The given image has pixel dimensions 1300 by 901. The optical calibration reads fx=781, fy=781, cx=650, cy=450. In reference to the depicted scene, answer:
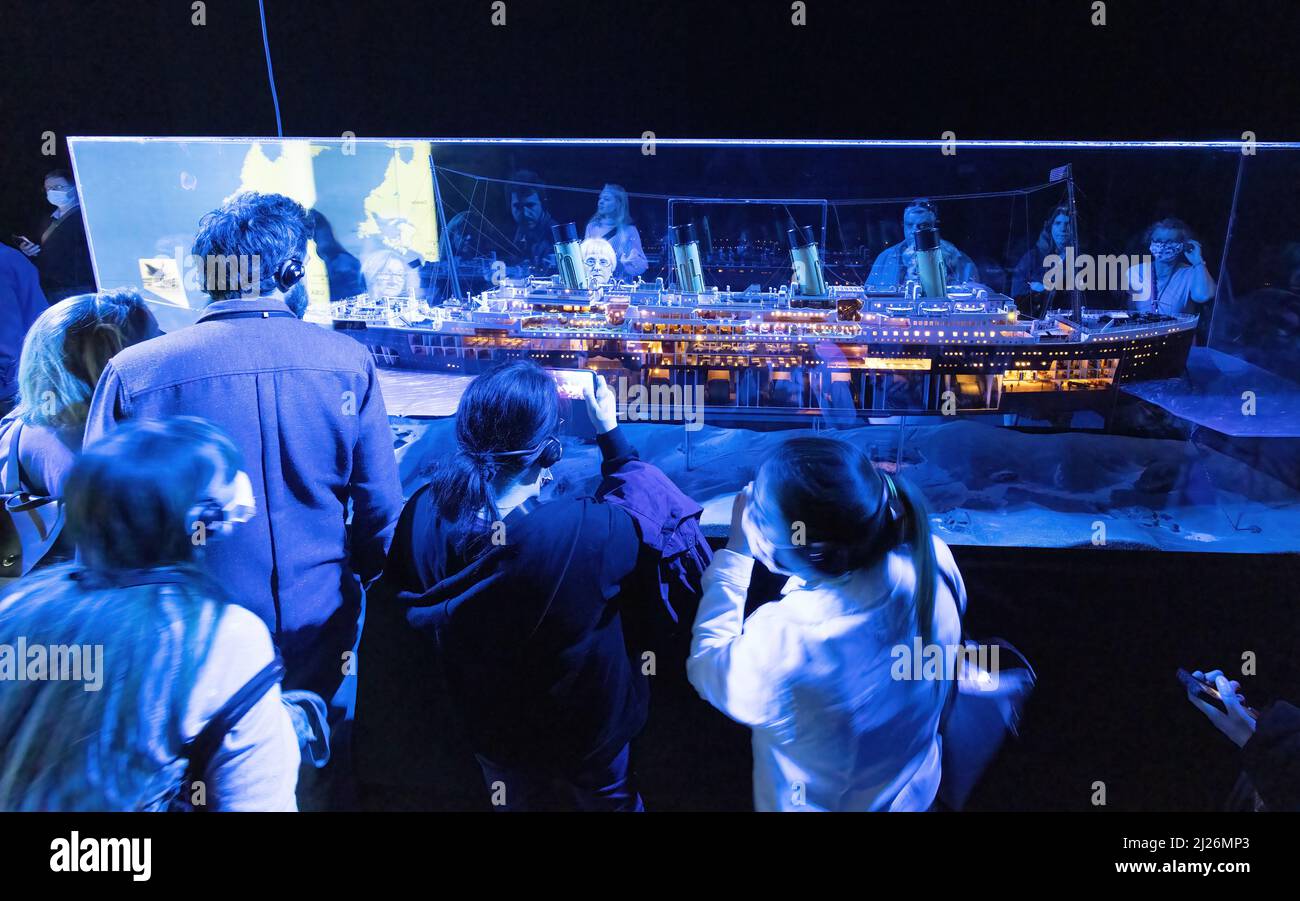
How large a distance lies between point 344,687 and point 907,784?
1.57 meters

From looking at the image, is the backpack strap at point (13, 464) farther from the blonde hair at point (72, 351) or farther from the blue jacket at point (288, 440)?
the blue jacket at point (288, 440)

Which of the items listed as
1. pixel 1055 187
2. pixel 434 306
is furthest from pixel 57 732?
pixel 1055 187

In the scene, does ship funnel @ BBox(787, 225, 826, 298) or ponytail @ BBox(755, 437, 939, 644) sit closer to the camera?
ponytail @ BBox(755, 437, 939, 644)

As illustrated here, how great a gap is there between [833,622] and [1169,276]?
1.27m

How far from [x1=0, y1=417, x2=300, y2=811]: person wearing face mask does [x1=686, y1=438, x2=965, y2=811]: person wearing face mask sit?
3.80ft

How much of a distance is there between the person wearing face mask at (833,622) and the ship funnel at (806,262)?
402mm

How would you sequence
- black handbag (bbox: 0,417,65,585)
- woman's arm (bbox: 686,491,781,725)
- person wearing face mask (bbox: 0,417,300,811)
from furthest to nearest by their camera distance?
1. black handbag (bbox: 0,417,65,585)
2. woman's arm (bbox: 686,491,781,725)
3. person wearing face mask (bbox: 0,417,300,811)

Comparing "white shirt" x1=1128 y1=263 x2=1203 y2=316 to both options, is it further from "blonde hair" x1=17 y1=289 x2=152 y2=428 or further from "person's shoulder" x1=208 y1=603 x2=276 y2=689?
"blonde hair" x1=17 y1=289 x2=152 y2=428

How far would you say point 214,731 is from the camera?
1902 millimetres

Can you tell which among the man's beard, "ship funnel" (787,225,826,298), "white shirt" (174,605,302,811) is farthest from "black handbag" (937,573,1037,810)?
the man's beard

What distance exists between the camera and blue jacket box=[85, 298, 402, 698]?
76.9 inches

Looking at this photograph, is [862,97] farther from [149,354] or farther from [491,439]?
[149,354]
